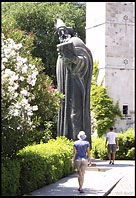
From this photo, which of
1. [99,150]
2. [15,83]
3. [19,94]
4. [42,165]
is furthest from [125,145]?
[15,83]

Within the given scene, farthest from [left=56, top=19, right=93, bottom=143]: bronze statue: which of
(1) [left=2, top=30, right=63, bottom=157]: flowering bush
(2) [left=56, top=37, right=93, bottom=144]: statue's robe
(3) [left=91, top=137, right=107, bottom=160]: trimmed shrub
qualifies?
(3) [left=91, top=137, right=107, bottom=160]: trimmed shrub

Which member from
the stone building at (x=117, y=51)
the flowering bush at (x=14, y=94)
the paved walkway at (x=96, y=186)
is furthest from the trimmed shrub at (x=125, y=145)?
the flowering bush at (x=14, y=94)

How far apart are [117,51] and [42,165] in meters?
23.2

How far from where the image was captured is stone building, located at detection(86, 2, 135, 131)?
34.6 metres

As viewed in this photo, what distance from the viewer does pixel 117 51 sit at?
34.9 metres

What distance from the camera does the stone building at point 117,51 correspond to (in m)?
34.6

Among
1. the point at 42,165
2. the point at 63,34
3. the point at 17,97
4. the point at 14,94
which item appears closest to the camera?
the point at 14,94

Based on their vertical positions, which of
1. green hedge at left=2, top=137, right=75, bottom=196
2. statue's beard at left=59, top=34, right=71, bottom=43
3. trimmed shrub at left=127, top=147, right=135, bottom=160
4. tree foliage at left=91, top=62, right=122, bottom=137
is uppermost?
statue's beard at left=59, top=34, right=71, bottom=43

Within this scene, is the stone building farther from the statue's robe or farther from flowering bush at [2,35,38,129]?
flowering bush at [2,35,38,129]

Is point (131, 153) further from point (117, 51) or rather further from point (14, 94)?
point (14, 94)

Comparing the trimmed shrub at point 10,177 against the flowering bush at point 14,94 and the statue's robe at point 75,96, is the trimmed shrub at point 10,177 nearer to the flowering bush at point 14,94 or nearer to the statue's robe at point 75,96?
the flowering bush at point 14,94

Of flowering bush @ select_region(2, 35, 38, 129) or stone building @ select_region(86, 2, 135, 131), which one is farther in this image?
stone building @ select_region(86, 2, 135, 131)

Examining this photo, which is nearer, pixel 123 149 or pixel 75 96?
pixel 75 96

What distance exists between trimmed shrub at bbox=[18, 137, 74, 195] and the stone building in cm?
1878
